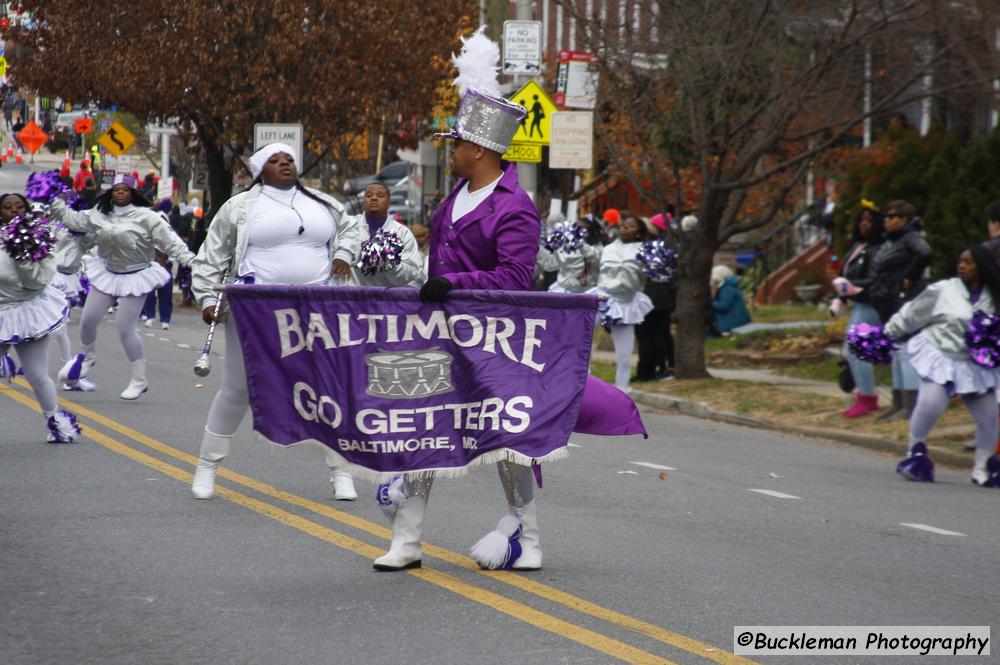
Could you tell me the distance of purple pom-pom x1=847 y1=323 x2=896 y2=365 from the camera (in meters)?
12.6

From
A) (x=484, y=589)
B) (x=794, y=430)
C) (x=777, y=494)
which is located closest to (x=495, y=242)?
(x=484, y=589)

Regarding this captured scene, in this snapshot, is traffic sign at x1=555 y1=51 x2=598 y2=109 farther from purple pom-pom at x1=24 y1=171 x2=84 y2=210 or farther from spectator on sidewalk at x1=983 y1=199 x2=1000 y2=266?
spectator on sidewalk at x1=983 y1=199 x2=1000 y2=266

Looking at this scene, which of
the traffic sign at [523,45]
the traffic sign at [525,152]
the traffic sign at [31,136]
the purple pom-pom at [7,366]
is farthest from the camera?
the traffic sign at [31,136]

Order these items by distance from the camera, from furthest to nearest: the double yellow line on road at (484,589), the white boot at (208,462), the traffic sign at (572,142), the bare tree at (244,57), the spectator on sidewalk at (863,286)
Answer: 1. the bare tree at (244,57)
2. the traffic sign at (572,142)
3. the spectator on sidewalk at (863,286)
4. the white boot at (208,462)
5. the double yellow line on road at (484,589)

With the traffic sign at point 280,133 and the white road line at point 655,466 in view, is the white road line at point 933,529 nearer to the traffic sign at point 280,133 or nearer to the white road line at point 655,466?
the white road line at point 655,466

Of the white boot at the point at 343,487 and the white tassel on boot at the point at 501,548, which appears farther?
the white boot at the point at 343,487

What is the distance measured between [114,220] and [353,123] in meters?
17.7

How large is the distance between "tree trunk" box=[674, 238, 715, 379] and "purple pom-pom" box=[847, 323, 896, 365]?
21.6 ft

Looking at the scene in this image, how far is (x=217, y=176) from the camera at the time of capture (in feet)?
118

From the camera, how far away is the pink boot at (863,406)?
51.4 feet

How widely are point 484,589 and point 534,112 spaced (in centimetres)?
1577

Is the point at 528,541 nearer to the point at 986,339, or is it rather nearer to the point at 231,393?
the point at 231,393

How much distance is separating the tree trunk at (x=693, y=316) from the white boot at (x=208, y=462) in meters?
10.7

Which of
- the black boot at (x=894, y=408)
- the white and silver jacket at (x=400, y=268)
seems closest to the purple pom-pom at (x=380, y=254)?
the white and silver jacket at (x=400, y=268)
